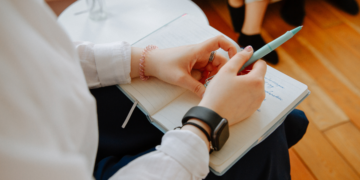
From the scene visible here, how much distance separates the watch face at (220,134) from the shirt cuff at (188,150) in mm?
24

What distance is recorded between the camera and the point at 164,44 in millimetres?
626

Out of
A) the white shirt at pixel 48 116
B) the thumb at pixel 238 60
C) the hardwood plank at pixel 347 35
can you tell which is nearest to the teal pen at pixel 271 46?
the thumb at pixel 238 60

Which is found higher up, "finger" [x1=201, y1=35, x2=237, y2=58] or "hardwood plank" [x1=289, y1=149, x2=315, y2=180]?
"finger" [x1=201, y1=35, x2=237, y2=58]

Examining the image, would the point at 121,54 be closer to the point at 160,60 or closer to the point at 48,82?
the point at 160,60

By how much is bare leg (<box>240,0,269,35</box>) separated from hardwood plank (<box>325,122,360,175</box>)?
25.0 inches

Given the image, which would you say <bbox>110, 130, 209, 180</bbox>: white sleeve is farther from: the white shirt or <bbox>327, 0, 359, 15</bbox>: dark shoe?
<bbox>327, 0, 359, 15</bbox>: dark shoe

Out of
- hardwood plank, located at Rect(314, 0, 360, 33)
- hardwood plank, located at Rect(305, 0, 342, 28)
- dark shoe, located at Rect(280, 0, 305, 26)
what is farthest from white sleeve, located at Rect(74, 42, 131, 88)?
hardwood plank, located at Rect(314, 0, 360, 33)

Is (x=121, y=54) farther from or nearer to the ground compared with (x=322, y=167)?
farther from the ground

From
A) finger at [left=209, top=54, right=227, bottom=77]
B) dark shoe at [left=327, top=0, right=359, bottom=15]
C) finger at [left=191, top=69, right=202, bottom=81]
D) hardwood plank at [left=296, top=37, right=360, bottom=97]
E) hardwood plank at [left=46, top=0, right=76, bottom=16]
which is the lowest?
hardwood plank at [left=296, top=37, right=360, bottom=97]

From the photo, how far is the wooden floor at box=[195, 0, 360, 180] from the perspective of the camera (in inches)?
37.2

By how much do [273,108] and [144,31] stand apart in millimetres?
499

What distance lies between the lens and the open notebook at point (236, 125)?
431mm

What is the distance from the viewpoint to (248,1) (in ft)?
4.08

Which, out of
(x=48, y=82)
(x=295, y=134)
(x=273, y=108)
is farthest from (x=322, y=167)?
(x=48, y=82)
